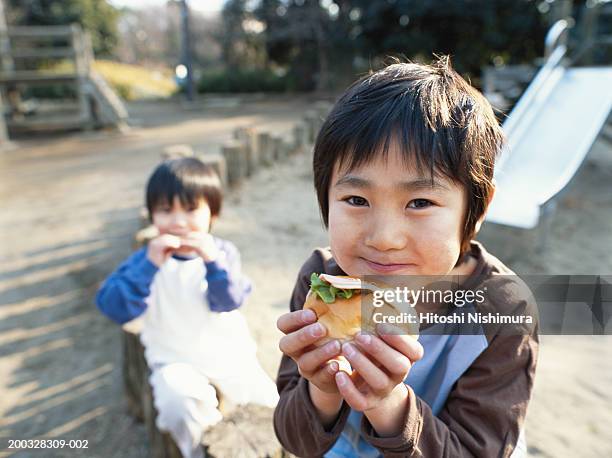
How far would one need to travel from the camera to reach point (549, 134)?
5.39 m

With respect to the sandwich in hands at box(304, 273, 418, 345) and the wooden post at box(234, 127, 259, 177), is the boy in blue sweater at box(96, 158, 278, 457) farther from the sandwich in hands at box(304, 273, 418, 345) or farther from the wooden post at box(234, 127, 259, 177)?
the wooden post at box(234, 127, 259, 177)

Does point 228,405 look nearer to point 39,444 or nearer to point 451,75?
point 39,444

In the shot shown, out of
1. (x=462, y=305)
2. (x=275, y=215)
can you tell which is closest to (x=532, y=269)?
(x=275, y=215)

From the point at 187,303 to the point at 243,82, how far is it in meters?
20.0

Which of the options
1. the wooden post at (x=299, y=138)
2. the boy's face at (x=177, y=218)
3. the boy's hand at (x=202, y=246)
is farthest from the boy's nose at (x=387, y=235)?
the wooden post at (x=299, y=138)

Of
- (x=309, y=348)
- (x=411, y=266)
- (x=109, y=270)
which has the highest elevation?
(x=411, y=266)

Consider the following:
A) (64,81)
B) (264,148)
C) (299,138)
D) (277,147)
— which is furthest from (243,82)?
(264,148)

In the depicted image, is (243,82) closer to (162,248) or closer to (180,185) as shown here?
(180,185)

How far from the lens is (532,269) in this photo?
4371 mm

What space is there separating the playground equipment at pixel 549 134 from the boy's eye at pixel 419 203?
3.22 meters

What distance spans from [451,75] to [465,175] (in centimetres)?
26

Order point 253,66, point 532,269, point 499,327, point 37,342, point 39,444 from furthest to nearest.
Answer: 1. point 253,66
2. point 532,269
3. point 37,342
4. point 39,444
5. point 499,327

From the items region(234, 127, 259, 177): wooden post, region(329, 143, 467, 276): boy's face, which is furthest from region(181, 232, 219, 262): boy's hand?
region(234, 127, 259, 177): wooden post

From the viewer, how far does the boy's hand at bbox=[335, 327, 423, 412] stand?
2.87ft
